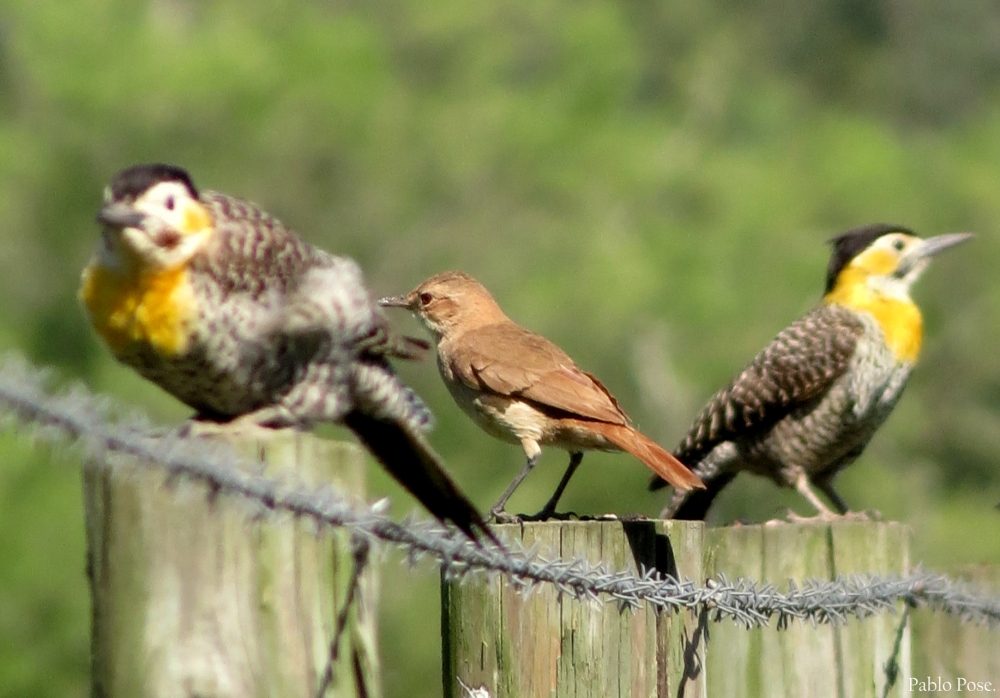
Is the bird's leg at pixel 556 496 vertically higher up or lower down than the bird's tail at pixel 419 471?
higher up

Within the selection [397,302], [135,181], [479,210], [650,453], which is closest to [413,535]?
[135,181]

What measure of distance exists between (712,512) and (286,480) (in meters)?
5.37

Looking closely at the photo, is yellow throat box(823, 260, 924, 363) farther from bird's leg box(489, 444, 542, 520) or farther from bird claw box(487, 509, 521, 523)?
bird claw box(487, 509, 521, 523)

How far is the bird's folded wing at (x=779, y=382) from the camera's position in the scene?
698 centimetres

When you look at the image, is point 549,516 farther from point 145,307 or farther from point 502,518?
point 145,307

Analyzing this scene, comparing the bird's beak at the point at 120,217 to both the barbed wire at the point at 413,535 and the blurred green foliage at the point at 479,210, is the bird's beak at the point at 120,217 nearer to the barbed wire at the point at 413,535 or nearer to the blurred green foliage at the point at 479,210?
the barbed wire at the point at 413,535

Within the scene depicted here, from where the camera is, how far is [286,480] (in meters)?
2.22

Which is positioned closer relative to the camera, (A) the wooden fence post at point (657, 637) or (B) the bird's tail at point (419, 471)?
(B) the bird's tail at point (419, 471)

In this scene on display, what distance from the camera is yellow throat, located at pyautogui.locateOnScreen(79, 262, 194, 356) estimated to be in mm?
3445

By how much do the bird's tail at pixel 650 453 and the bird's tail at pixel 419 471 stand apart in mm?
1409

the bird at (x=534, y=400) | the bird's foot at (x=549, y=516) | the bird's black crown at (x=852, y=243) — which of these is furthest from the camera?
the bird's black crown at (x=852, y=243)

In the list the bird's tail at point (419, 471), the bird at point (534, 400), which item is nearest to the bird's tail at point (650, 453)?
the bird at point (534, 400)

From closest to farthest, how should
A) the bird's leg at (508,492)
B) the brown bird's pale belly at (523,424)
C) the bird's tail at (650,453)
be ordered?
1. the bird's leg at (508,492)
2. the bird's tail at (650,453)
3. the brown bird's pale belly at (523,424)

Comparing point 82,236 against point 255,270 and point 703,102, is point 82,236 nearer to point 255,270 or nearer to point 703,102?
point 703,102
